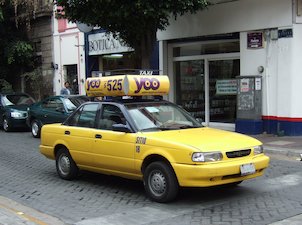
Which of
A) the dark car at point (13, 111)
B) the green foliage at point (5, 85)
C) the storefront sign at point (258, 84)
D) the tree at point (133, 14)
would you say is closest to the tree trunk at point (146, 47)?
the tree at point (133, 14)

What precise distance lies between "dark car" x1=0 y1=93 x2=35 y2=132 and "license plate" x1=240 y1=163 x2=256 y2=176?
39.2 feet

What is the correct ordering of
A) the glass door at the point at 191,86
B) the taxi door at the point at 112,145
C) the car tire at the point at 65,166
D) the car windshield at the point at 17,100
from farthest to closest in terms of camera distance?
the car windshield at the point at 17,100
the glass door at the point at 191,86
the car tire at the point at 65,166
the taxi door at the point at 112,145

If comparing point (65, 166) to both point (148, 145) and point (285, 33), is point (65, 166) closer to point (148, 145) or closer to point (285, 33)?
point (148, 145)

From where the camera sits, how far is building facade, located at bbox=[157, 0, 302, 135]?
41.7 ft

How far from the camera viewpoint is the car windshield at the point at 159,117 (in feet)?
23.6

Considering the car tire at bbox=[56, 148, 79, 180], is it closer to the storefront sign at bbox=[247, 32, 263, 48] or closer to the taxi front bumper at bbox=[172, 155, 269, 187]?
the taxi front bumper at bbox=[172, 155, 269, 187]

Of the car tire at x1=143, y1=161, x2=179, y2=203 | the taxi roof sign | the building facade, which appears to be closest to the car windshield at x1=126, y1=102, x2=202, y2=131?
the taxi roof sign

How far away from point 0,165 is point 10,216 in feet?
14.4

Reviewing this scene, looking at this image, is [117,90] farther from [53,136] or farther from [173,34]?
[173,34]

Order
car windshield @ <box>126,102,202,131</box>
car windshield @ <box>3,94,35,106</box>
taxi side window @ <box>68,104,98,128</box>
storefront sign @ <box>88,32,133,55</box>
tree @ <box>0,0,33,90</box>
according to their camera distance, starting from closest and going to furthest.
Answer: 1. car windshield @ <box>126,102,202,131</box>
2. taxi side window @ <box>68,104,98,128</box>
3. car windshield @ <box>3,94,35,106</box>
4. storefront sign @ <box>88,32,133,55</box>
5. tree @ <box>0,0,33,90</box>

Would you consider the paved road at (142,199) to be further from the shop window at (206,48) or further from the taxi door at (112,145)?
the shop window at (206,48)

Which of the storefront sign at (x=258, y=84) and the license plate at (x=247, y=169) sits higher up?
the storefront sign at (x=258, y=84)

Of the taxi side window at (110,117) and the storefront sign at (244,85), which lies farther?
the storefront sign at (244,85)

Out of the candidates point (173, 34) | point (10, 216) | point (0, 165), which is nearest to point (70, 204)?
point (10, 216)
